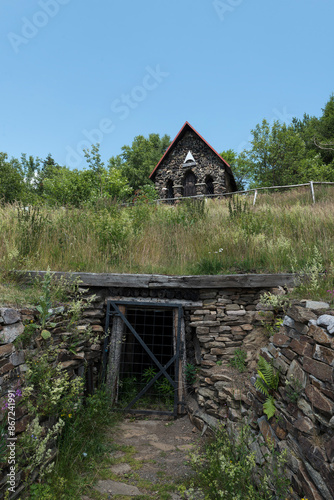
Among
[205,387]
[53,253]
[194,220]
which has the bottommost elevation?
[205,387]

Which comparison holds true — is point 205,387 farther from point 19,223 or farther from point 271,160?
point 271,160

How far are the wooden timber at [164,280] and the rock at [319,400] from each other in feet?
8.24

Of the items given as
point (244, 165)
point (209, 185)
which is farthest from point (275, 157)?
point (209, 185)

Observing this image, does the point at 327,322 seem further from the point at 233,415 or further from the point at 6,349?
the point at 6,349

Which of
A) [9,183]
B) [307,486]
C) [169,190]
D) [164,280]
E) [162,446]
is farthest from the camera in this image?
[9,183]

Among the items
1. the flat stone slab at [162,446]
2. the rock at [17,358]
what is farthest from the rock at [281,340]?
the rock at [17,358]

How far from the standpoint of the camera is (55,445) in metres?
3.98

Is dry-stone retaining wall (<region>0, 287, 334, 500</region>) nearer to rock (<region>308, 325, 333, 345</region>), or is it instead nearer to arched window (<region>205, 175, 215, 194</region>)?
rock (<region>308, 325, 333, 345</region>)

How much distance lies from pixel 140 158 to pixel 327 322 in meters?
32.8

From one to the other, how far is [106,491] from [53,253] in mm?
4145

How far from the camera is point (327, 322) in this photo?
3131mm

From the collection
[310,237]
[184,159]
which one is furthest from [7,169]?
[310,237]

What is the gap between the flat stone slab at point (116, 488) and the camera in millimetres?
3757

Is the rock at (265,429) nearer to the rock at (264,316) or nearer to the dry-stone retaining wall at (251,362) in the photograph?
the dry-stone retaining wall at (251,362)
